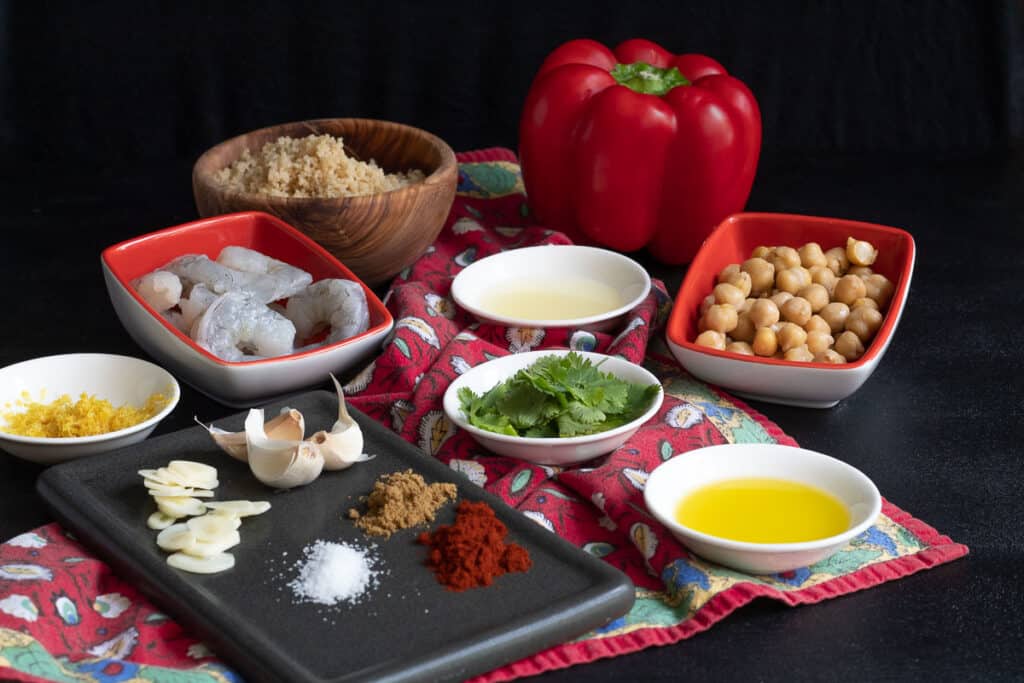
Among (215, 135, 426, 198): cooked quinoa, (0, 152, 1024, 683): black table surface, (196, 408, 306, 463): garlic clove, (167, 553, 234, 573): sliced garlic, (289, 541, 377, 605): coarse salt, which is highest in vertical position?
(215, 135, 426, 198): cooked quinoa

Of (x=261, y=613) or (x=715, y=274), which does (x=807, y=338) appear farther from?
(x=261, y=613)

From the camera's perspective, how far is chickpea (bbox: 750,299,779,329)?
1604 millimetres

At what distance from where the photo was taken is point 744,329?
1.63 m

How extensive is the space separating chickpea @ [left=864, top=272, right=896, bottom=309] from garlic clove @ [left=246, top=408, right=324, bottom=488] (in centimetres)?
77

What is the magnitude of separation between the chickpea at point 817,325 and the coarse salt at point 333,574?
0.66 metres

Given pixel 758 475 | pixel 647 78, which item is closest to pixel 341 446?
pixel 758 475

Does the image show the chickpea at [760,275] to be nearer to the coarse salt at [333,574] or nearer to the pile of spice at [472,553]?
the pile of spice at [472,553]


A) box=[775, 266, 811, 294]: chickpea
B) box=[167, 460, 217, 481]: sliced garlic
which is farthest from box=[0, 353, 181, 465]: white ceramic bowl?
box=[775, 266, 811, 294]: chickpea

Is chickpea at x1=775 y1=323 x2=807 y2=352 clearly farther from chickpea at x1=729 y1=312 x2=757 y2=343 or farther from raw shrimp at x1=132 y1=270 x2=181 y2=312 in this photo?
raw shrimp at x1=132 y1=270 x2=181 y2=312

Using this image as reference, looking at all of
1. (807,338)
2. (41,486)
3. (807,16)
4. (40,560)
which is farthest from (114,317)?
(807,16)

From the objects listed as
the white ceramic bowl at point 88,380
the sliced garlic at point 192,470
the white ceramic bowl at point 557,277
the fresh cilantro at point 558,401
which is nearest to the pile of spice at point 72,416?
the white ceramic bowl at point 88,380

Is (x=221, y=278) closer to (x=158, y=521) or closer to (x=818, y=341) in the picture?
(x=158, y=521)

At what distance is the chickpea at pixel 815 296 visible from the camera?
1648mm

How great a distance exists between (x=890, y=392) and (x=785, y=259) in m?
0.22
